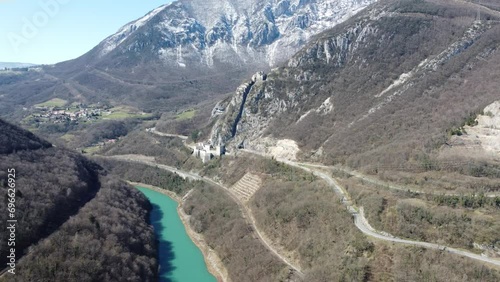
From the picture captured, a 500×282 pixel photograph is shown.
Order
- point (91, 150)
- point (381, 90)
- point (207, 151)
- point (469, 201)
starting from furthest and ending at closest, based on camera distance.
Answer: point (91, 150) < point (207, 151) < point (381, 90) < point (469, 201)

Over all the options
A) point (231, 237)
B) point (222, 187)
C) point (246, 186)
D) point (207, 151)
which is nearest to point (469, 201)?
point (231, 237)

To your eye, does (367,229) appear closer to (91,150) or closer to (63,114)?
(91,150)

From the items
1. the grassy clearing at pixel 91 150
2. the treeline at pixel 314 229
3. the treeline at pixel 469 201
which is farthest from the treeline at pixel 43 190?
the treeline at pixel 469 201

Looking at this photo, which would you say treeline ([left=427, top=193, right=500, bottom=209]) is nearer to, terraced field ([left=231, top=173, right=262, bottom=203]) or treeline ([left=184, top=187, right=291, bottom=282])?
treeline ([left=184, top=187, right=291, bottom=282])

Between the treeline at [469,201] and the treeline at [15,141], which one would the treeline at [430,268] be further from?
the treeline at [15,141]

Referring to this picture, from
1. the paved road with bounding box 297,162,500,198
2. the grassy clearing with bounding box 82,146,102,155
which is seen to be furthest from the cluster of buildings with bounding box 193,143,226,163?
the grassy clearing with bounding box 82,146,102,155
